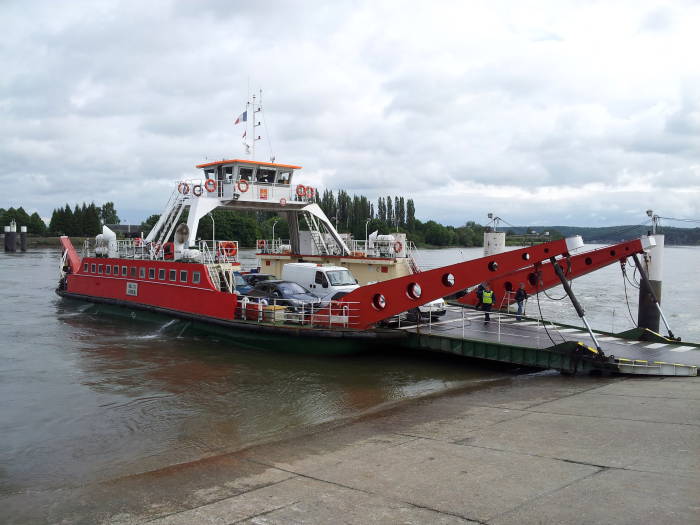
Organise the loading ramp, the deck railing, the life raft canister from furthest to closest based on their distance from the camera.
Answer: the life raft canister, the deck railing, the loading ramp

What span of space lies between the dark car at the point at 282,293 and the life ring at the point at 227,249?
2.37 m

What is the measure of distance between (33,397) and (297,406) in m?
6.39

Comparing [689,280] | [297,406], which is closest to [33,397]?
[297,406]

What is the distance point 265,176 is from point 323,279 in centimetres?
727

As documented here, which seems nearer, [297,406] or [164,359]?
[297,406]

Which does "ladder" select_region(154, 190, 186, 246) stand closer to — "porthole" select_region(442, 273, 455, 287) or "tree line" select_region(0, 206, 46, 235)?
"porthole" select_region(442, 273, 455, 287)

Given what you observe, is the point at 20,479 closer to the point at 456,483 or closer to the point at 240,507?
the point at 240,507

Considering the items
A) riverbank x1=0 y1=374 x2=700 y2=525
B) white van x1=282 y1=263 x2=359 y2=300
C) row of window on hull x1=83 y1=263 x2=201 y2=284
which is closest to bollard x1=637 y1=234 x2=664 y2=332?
riverbank x1=0 y1=374 x2=700 y2=525

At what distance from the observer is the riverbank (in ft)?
21.1

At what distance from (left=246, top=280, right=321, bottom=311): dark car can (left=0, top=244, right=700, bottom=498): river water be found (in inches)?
74.7

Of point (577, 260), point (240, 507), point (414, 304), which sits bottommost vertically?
point (240, 507)

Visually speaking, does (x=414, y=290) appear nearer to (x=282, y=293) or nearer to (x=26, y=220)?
(x=282, y=293)

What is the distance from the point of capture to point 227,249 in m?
22.6

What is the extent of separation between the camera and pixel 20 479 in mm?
9109
